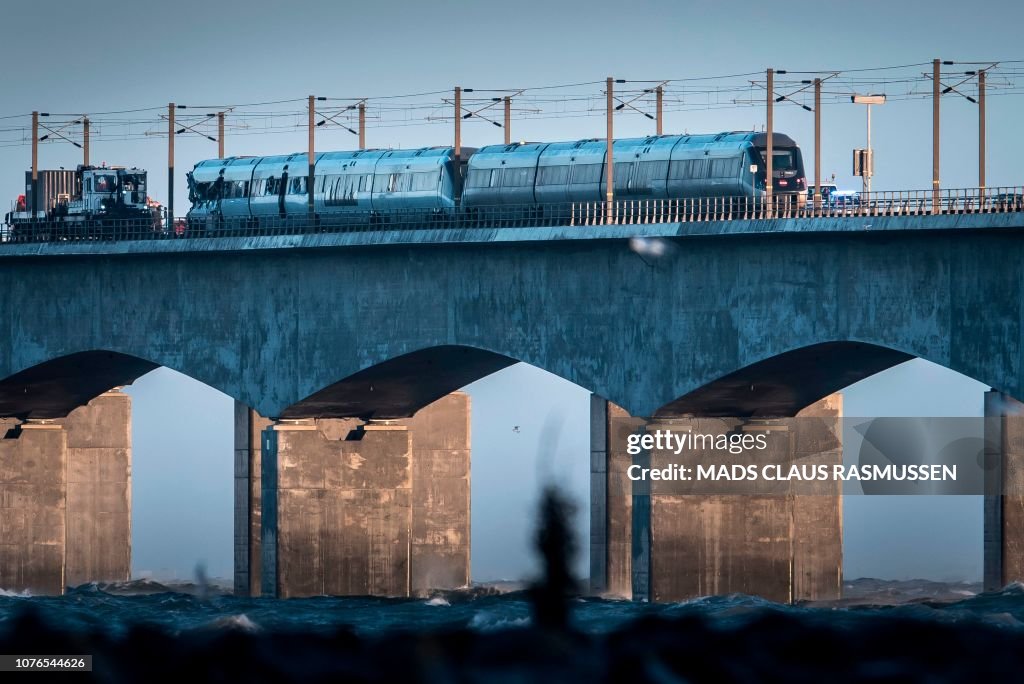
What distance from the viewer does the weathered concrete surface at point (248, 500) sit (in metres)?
70.2

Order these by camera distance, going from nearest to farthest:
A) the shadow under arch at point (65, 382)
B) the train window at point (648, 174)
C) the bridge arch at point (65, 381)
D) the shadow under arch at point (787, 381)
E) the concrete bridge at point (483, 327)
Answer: the concrete bridge at point (483, 327)
the shadow under arch at point (787, 381)
the train window at point (648, 174)
the bridge arch at point (65, 381)
the shadow under arch at point (65, 382)

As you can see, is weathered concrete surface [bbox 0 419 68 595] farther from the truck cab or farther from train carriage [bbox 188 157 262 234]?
train carriage [bbox 188 157 262 234]

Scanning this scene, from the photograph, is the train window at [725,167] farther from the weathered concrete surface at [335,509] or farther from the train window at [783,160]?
the weathered concrete surface at [335,509]

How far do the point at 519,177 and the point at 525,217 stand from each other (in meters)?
1.57

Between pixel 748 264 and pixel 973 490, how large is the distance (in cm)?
1264

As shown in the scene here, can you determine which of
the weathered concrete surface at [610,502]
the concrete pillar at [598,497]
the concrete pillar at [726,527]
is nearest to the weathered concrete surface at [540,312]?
the concrete pillar at [726,527]

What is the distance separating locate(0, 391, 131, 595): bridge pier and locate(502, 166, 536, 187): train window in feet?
82.0

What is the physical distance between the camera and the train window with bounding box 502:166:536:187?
63.6 metres

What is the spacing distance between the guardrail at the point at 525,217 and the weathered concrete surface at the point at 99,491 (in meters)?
13.2

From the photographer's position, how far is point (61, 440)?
78.7 meters

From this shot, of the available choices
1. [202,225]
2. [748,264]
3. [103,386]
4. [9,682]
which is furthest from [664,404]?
[9,682]

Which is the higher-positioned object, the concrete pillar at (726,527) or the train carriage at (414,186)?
the train carriage at (414,186)

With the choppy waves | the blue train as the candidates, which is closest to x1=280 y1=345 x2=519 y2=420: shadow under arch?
the blue train

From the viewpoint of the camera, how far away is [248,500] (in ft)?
233
